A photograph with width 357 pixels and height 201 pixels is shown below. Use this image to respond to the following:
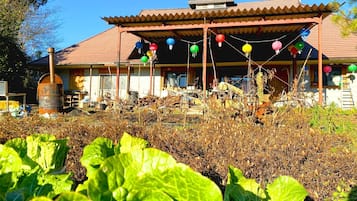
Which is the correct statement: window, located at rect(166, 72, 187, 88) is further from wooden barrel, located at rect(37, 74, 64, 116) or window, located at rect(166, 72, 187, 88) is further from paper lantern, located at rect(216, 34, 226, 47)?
wooden barrel, located at rect(37, 74, 64, 116)

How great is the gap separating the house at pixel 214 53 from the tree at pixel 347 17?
1.11ft

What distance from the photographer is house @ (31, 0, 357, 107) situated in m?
11.6

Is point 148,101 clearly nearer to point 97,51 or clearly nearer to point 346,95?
point 346,95

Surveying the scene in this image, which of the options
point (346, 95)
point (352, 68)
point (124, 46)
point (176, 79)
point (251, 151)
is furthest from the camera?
point (124, 46)

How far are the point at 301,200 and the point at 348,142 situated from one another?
3.16 meters

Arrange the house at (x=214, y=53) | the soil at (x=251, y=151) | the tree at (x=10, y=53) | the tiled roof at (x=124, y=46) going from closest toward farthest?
the soil at (x=251, y=151), the house at (x=214, y=53), the tiled roof at (x=124, y=46), the tree at (x=10, y=53)

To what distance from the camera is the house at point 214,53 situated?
38.1 feet

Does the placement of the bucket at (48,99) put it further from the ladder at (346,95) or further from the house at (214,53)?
the ladder at (346,95)

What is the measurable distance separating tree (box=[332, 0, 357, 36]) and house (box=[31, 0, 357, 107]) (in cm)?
34

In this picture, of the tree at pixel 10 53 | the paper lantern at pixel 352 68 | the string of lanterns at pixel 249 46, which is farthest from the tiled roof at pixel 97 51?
the paper lantern at pixel 352 68

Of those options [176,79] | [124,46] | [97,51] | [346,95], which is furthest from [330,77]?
[97,51]

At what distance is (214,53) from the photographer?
16.4 metres

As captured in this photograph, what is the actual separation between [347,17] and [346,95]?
262 inches

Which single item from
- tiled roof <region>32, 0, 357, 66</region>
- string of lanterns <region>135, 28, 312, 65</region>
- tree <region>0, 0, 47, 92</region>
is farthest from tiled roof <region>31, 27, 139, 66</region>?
string of lanterns <region>135, 28, 312, 65</region>
